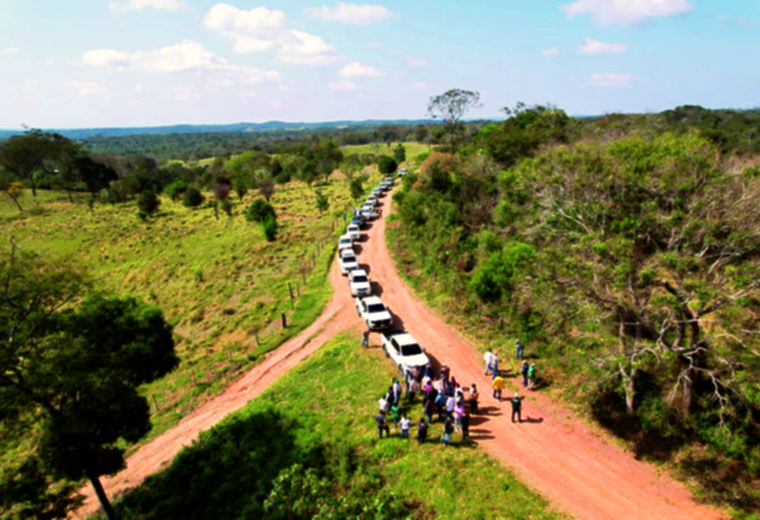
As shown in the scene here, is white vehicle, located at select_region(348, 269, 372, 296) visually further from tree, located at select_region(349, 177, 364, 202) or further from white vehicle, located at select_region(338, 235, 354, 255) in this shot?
tree, located at select_region(349, 177, 364, 202)

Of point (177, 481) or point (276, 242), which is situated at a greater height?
point (276, 242)

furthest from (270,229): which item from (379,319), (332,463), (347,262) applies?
(332,463)

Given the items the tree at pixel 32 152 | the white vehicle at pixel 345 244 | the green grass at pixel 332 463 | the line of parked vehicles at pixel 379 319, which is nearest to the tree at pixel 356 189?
the line of parked vehicles at pixel 379 319

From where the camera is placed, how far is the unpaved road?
11227mm

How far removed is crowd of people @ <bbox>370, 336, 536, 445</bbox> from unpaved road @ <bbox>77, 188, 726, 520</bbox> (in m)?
0.52

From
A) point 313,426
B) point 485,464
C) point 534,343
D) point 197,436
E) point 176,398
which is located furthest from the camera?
point 176,398

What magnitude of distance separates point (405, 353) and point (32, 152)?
104367mm

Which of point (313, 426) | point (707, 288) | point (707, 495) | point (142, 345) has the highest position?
point (707, 288)

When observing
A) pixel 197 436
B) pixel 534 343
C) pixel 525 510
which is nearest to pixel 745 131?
pixel 534 343

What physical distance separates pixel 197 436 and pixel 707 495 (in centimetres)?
1837

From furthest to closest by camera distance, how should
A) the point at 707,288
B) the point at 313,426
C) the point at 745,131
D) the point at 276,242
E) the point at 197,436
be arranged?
1. the point at 745,131
2. the point at 276,242
3. the point at 197,436
4. the point at 313,426
5. the point at 707,288

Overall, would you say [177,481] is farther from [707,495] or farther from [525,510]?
[707,495]

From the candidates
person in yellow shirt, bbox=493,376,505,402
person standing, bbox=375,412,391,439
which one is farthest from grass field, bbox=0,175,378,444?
person in yellow shirt, bbox=493,376,505,402

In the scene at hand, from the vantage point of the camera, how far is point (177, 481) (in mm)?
15055
